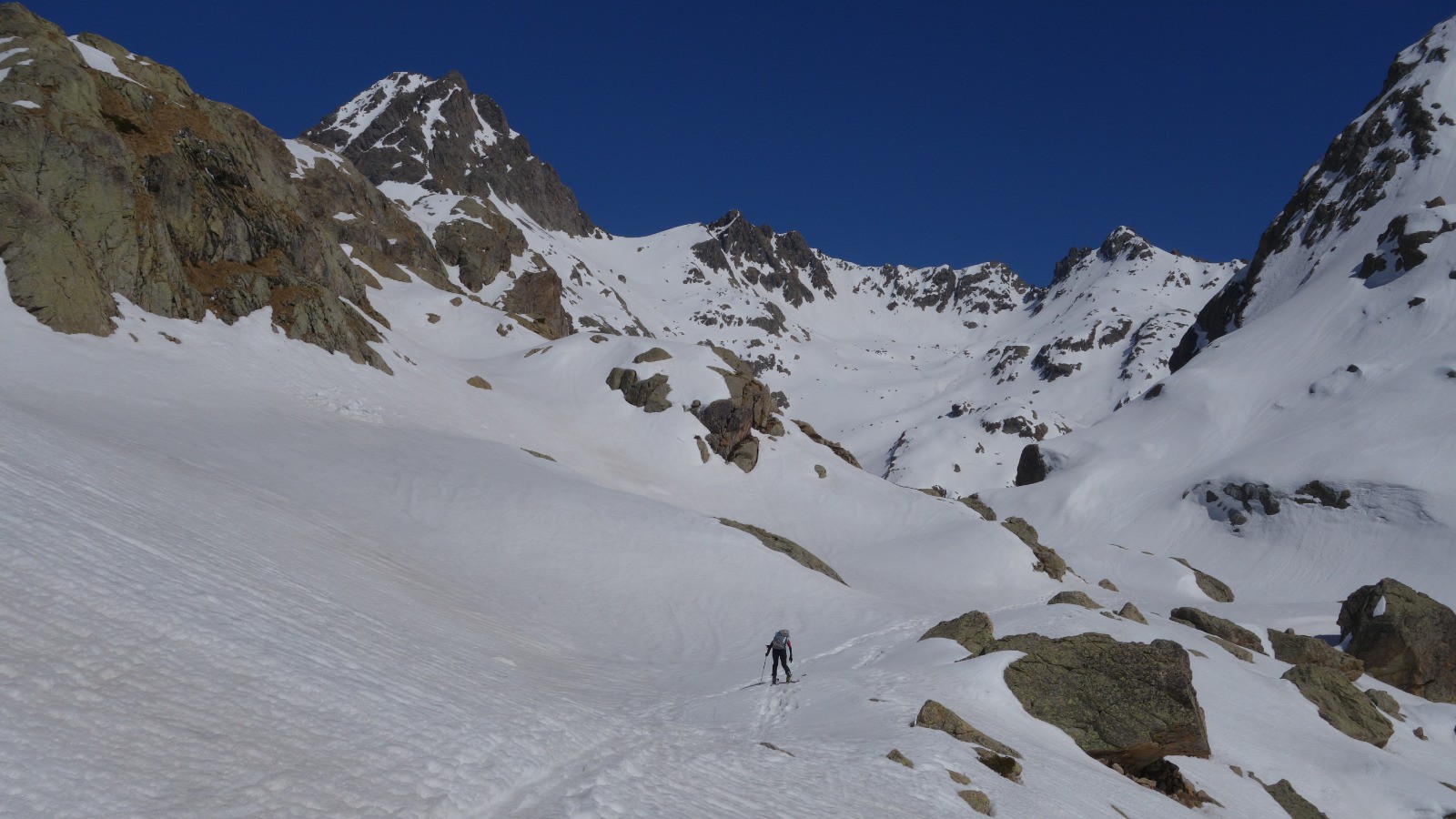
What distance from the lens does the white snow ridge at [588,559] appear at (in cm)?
805

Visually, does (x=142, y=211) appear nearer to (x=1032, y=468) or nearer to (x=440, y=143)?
(x=1032, y=468)

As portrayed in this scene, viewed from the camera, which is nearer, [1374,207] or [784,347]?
[1374,207]

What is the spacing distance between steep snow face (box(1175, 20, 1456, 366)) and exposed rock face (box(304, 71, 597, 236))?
145m

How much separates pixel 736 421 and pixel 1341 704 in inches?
1388

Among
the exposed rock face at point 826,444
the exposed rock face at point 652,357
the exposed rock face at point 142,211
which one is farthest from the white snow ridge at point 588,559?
the exposed rock face at point 652,357

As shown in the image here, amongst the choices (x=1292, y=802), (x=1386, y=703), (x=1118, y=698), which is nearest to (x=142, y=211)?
(x=1118, y=698)

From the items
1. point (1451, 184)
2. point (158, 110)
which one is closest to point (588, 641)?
point (158, 110)

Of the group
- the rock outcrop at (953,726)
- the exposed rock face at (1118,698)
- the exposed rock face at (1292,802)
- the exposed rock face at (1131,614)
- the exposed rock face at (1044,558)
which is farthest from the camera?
the exposed rock face at (1044,558)

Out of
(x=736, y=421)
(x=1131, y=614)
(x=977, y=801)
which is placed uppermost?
(x=736, y=421)

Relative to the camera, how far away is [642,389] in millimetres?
53594

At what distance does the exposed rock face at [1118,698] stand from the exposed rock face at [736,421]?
33338 millimetres

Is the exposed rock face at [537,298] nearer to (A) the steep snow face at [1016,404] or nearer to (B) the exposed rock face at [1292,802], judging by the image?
(A) the steep snow face at [1016,404]

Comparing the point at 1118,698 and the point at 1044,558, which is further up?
the point at 1044,558

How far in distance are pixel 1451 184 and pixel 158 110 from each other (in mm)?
126990
